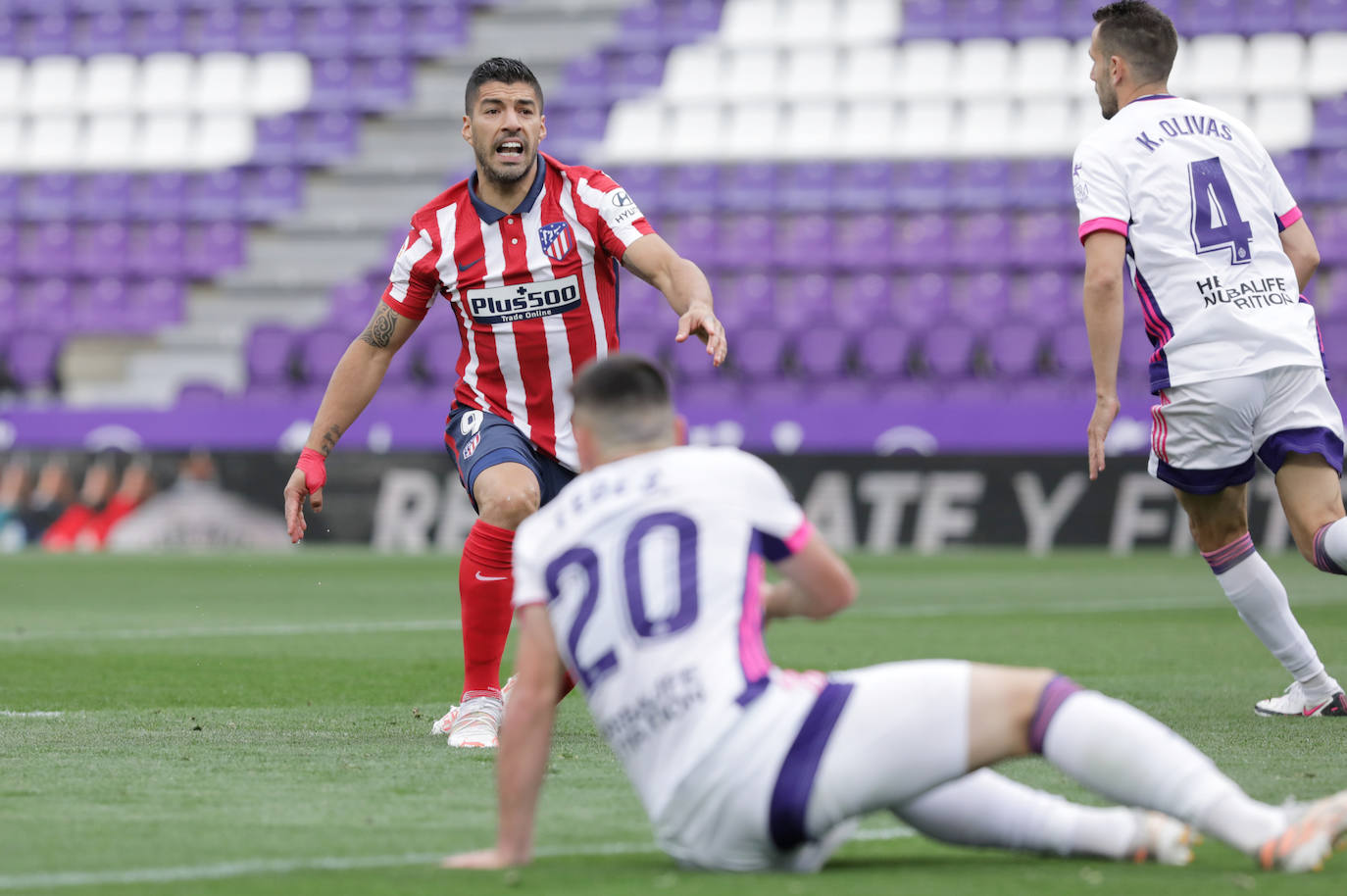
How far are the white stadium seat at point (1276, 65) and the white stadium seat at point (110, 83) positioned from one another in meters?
14.5

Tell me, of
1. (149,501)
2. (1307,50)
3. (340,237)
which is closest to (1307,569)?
(1307,50)

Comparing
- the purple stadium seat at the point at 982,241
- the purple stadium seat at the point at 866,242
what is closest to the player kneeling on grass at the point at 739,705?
the purple stadium seat at the point at 982,241

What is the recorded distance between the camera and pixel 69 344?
2230 centimetres

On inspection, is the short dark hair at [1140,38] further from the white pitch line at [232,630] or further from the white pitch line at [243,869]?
the white pitch line at [232,630]

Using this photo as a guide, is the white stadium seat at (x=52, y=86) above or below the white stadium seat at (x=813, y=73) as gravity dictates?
above

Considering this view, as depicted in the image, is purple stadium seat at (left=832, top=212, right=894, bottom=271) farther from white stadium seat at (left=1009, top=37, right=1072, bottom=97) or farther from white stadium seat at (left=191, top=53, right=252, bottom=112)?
white stadium seat at (left=191, top=53, right=252, bottom=112)

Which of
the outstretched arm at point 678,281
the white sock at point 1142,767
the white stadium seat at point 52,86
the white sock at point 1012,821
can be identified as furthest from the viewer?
the white stadium seat at point 52,86

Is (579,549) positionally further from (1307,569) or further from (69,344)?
(69,344)

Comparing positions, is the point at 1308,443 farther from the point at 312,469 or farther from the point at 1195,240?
the point at 312,469

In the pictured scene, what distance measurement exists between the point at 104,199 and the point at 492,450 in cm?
1930

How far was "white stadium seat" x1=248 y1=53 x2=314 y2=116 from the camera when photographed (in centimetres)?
2428

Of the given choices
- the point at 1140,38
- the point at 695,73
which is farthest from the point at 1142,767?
the point at 695,73

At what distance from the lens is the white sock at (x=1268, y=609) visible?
19.6 feet

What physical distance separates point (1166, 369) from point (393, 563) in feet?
34.2
